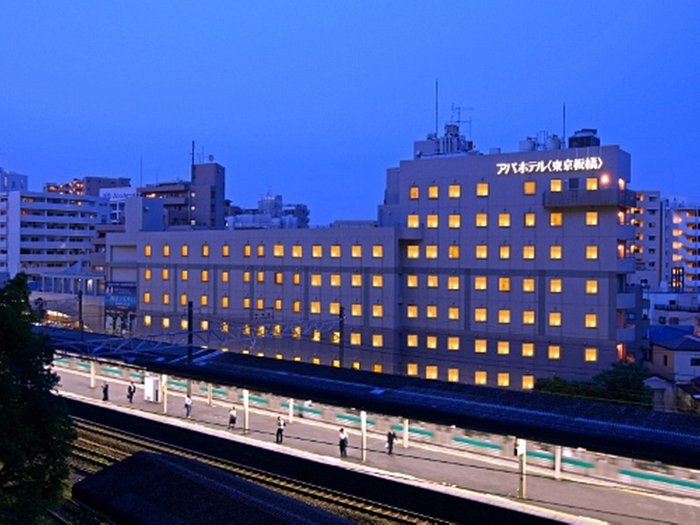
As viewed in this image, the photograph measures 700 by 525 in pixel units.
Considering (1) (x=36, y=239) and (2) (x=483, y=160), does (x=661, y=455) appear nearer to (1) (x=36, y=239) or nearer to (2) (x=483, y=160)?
(2) (x=483, y=160)

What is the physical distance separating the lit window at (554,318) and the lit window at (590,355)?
1.73 metres

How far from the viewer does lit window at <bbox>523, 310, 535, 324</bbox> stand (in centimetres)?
3153

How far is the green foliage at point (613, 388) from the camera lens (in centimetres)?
2502

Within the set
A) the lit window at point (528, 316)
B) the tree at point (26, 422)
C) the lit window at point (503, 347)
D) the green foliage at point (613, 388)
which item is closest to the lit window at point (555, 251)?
the lit window at point (528, 316)

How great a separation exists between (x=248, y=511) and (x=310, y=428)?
10047 mm

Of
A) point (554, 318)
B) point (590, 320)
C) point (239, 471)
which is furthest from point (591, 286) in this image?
point (239, 471)

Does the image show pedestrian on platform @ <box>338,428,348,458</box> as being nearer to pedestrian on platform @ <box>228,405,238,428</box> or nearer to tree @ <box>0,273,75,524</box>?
pedestrian on platform @ <box>228,405,238,428</box>

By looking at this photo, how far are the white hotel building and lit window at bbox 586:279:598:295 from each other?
91 mm

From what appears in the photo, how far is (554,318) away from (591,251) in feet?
11.5

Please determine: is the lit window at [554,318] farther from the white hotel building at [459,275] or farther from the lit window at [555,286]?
the lit window at [555,286]

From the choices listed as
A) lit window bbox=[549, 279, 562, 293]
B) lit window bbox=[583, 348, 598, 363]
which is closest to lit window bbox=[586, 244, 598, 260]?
lit window bbox=[549, 279, 562, 293]

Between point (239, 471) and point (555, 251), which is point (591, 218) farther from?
point (239, 471)

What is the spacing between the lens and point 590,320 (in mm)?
30359

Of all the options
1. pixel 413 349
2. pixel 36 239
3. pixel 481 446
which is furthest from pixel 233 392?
pixel 36 239
